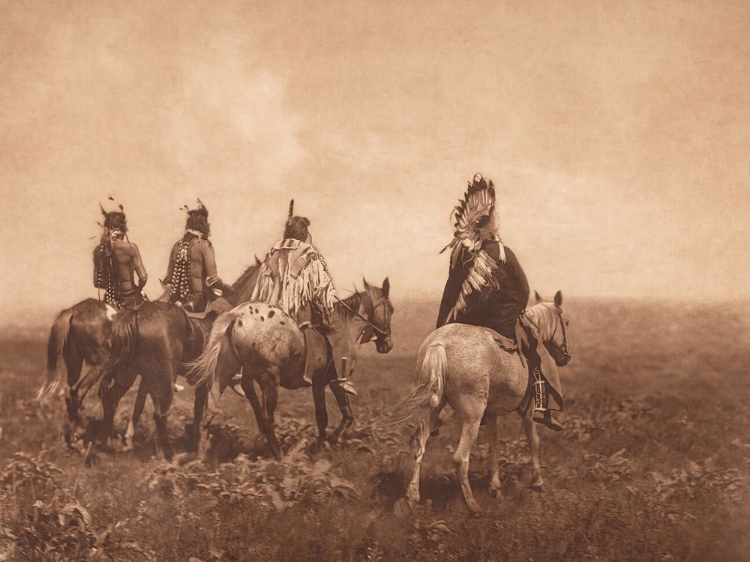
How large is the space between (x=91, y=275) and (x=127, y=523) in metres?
1.85

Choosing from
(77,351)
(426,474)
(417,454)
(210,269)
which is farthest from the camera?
(210,269)

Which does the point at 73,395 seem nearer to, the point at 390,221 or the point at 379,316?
the point at 379,316

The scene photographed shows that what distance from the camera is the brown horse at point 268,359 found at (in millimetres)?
6012

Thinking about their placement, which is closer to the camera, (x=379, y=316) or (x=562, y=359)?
(x=562, y=359)

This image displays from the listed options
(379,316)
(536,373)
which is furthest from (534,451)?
(379,316)

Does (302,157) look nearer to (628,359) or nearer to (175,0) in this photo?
(175,0)

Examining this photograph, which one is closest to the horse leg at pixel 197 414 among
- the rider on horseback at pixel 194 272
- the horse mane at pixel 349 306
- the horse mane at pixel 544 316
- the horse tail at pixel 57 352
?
the rider on horseback at pixel 194 272

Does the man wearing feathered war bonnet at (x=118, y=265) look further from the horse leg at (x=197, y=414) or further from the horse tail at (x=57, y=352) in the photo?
the horse leg at (x=197, y=414)

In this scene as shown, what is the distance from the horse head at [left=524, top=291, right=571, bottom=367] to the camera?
5.96 metres

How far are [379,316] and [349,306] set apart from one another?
0.77 feet

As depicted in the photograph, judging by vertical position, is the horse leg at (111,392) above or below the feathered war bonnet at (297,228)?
below

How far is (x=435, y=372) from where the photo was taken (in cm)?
561

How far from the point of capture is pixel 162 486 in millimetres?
6039

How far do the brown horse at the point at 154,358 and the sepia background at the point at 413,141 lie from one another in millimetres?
355
